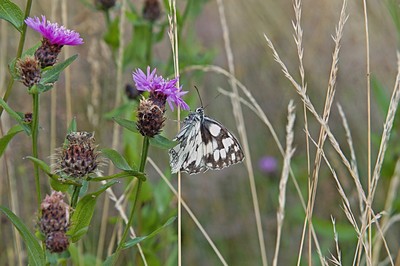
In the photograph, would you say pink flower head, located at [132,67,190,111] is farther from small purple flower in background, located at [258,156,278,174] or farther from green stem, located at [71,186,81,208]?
small purple flower in background, located at [258,156,278,174]

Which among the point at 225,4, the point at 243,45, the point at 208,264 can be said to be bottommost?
the point at 208,264

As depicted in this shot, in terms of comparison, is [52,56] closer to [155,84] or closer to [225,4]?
[155,84]

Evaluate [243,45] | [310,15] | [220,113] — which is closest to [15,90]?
[220,113]

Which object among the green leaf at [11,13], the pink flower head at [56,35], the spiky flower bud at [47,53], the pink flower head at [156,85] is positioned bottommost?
the pink flower head at [156,85]

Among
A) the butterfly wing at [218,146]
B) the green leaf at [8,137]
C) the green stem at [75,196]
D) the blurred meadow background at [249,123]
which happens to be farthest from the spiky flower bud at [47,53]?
the blurred meadow background at [249,123]

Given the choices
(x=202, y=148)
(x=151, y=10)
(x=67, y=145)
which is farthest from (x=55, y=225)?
(x=151, y=10)

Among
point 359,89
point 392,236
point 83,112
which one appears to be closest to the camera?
point 392,236

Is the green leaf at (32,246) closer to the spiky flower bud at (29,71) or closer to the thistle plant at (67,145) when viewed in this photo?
the thistle plant at (67,145)
